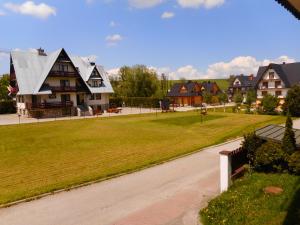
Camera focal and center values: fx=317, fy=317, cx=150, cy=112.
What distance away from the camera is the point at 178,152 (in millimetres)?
21578

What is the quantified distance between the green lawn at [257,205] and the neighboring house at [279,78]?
56.3m

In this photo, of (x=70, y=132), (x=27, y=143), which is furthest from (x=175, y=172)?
(x=70, y=132)

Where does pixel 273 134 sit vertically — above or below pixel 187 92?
below

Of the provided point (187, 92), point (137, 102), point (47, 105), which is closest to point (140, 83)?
point (187, 92)

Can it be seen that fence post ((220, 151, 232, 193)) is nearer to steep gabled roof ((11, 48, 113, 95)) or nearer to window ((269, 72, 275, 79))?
steep gabled roof ((11, 48, 113, 95))

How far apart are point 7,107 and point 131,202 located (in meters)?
51.1

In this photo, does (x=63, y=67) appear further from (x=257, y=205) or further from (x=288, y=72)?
(x=288, y=72)

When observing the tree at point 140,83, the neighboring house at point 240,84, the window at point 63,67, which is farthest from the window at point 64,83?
the neighboring house at point 240,84

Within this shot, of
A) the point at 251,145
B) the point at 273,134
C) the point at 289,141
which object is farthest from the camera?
the point at 273,134

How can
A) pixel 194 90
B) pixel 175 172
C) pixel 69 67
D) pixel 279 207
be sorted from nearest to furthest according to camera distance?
pixel 279 207, pixel 175 172, pixel 69 67, pixel 194 90

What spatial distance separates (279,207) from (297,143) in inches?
191

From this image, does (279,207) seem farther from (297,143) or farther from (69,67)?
(69,67)

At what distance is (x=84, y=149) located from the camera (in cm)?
2373

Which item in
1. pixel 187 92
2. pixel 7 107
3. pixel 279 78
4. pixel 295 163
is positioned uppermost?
pixel 279 78
